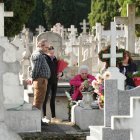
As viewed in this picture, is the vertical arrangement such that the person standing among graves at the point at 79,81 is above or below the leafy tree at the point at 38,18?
below

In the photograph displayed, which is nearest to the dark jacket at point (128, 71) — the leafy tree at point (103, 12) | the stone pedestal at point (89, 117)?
the stone pedestal at point (89, 117)

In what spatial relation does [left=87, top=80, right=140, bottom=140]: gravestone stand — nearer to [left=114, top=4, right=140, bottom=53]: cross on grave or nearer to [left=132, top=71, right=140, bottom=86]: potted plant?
[left=132, top=71, right=140, bottom=86]: potted plant

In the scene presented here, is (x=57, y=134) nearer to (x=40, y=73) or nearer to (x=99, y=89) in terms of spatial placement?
(x=99, y=89)

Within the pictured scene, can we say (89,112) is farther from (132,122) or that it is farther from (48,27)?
(48,27)

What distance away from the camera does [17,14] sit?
26.9 m

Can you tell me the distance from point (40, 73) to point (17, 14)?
1613cm

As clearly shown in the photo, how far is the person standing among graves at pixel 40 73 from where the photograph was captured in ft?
35.8

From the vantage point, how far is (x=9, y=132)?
7973 mm

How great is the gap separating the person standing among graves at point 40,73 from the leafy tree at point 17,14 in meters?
14.5

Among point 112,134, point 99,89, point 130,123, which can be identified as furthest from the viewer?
point 99,89

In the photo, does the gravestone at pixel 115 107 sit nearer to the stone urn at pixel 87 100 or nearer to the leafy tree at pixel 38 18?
the stone urn at pixel 87 100

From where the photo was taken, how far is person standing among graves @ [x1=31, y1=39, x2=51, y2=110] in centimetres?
1091

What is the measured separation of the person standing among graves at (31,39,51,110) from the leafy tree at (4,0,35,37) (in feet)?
47.6

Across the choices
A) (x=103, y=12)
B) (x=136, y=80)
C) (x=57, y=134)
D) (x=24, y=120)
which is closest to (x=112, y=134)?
(x=57, y=134)
